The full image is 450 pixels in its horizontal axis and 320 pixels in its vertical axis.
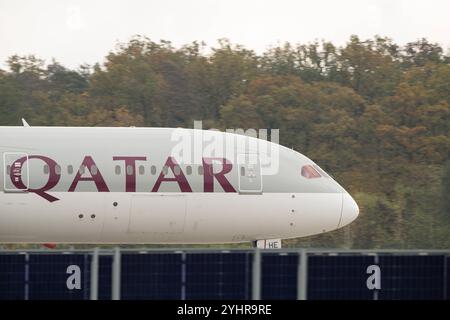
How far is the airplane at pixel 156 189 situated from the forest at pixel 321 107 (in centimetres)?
1656

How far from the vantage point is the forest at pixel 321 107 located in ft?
187

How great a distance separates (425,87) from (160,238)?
3598cm

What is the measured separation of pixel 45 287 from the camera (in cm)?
2597

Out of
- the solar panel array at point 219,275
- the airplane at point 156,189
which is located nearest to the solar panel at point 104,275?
the solar panel array at point 219,275

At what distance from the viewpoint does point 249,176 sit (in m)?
36.3

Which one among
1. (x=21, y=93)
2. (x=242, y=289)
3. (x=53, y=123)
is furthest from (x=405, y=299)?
(x=21, y=93)

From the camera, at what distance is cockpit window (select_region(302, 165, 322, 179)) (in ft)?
121

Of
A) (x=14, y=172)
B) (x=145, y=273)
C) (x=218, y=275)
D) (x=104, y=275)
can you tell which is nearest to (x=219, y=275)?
(x=218, y=275)

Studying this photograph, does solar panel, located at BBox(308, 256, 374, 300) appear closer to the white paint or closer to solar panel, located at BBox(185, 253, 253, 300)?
solar panel, located at BBox(185, 253, 253, 300)

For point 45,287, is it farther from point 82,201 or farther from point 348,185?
point 348,185

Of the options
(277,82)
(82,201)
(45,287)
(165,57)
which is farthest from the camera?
(165,57)

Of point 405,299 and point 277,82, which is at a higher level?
point 277,82

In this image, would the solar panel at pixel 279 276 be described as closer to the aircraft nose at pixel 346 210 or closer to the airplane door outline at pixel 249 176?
the airplane door outline at pixel 249 176

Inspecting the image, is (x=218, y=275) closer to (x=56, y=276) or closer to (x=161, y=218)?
(x=56, y=276)
